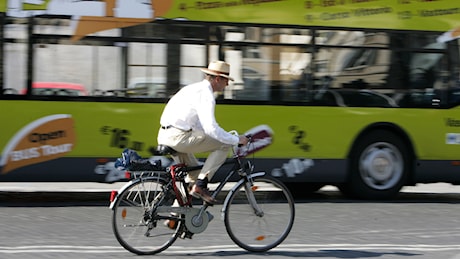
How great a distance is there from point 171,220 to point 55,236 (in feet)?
5.52

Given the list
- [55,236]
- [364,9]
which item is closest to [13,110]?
[55,236]

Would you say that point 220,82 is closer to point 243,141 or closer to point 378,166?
point 243,141

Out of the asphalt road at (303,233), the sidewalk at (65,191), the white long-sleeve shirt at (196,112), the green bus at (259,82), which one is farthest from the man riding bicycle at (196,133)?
the sidewalk at (65,191)

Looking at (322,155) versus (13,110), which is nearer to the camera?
(13,110)

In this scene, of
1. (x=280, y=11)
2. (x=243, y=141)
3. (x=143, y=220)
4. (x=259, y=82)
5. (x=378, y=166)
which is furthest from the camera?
(x=378, y=166)

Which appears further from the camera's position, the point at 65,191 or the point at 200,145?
the point at 65,191

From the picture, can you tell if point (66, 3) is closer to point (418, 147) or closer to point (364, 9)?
point (364, 9)

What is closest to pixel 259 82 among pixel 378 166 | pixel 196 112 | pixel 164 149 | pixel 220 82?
pixel 378 166

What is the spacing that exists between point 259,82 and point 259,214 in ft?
14.0

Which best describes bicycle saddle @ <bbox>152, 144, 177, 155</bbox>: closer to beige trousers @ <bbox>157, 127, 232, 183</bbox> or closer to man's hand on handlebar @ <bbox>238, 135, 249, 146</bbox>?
beige trousers @ <bbox>157, 127, 232, 183</bbox>

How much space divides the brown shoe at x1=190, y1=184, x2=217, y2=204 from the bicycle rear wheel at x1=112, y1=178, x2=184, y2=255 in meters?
0.22

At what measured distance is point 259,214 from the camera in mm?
8250

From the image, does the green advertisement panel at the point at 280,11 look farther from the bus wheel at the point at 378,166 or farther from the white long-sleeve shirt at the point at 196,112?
the white long-sleeve shirt at the point at 196,112

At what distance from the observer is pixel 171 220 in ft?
26.3
